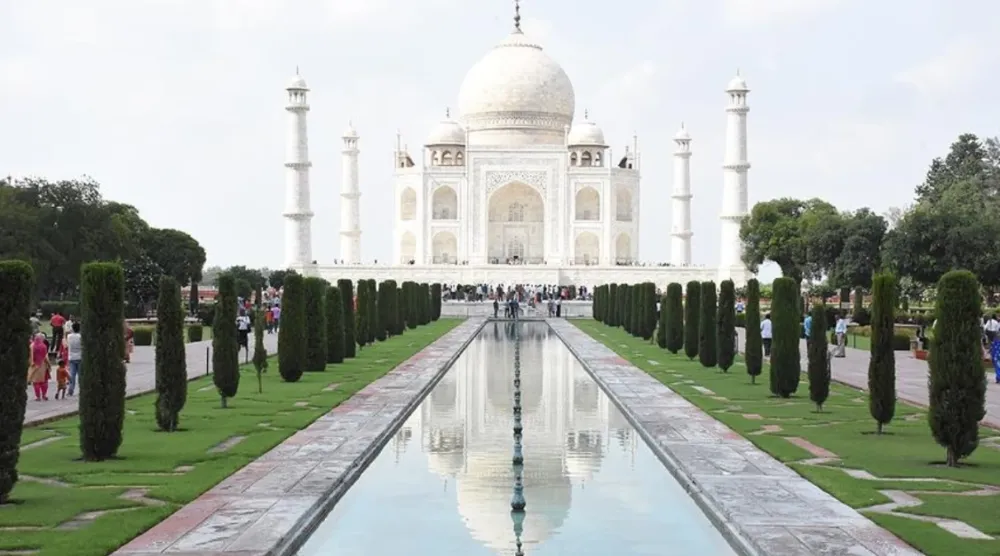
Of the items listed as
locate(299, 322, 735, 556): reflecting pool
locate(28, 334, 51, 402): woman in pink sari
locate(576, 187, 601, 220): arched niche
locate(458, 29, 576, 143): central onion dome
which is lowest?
locate(299, 322, 735, 556): reflecting pool

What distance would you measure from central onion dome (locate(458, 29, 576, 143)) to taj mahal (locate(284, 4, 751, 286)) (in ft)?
0.17

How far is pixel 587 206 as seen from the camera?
174 feet

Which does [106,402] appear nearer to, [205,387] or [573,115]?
[205,387]

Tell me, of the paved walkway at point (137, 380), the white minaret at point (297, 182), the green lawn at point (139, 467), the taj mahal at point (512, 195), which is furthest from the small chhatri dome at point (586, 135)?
the green lawn at point (139, 467)

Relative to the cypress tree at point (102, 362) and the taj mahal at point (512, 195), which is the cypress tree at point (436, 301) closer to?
the taj mahal at point (512, 195)

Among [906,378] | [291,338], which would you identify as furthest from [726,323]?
[291,338]

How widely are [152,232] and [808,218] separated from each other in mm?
22941

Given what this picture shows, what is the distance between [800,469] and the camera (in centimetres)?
905

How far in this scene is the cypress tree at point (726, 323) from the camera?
687 inches

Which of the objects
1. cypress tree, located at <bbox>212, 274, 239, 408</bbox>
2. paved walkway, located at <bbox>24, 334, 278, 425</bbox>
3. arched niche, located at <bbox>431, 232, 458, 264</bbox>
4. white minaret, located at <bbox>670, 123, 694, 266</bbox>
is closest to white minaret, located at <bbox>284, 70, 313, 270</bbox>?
arched niche, located at <bbox>431, 232, 458, 264</bbox>

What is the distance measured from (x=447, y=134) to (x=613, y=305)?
2182 centimetres

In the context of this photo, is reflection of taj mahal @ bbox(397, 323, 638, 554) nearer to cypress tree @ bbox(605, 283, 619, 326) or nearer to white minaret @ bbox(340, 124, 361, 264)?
cypress tree @ bbox(605, 283, 619, 326)

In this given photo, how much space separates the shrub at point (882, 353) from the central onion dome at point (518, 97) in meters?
42.9

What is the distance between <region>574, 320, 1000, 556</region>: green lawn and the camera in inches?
282
